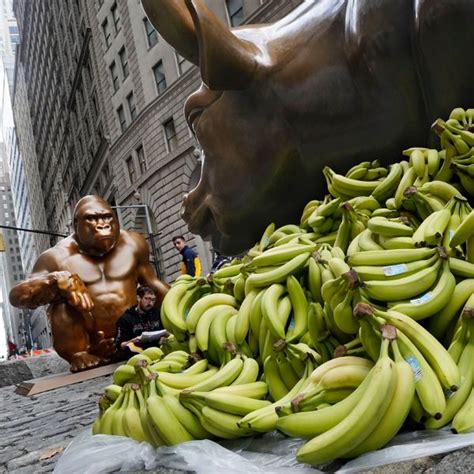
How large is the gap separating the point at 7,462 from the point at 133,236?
5281 mm

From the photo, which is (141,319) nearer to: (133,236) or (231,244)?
(133,236)

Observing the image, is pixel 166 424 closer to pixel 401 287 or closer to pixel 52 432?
pixel 401 287

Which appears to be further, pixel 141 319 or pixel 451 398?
pixel 141 319

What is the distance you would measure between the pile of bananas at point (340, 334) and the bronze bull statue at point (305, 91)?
14.5 inches

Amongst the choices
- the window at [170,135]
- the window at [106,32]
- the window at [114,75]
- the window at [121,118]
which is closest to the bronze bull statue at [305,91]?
the window at [170,135]

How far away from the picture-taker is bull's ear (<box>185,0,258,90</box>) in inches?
105

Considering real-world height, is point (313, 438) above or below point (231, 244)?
below

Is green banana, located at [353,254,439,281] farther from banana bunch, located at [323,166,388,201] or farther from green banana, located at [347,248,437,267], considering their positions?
banana bunch, located at [323,166,388,201]

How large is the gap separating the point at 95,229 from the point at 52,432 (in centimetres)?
416

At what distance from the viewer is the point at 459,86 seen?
8.77 feet

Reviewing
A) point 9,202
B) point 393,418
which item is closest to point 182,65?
point 393,418

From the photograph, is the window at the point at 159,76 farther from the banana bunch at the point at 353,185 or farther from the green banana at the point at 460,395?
the green banana at the point at 460,395

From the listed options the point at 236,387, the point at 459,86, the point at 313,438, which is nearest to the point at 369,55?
the point at 459,86

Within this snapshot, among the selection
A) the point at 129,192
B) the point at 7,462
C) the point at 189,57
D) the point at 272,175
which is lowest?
the point at 7,462
